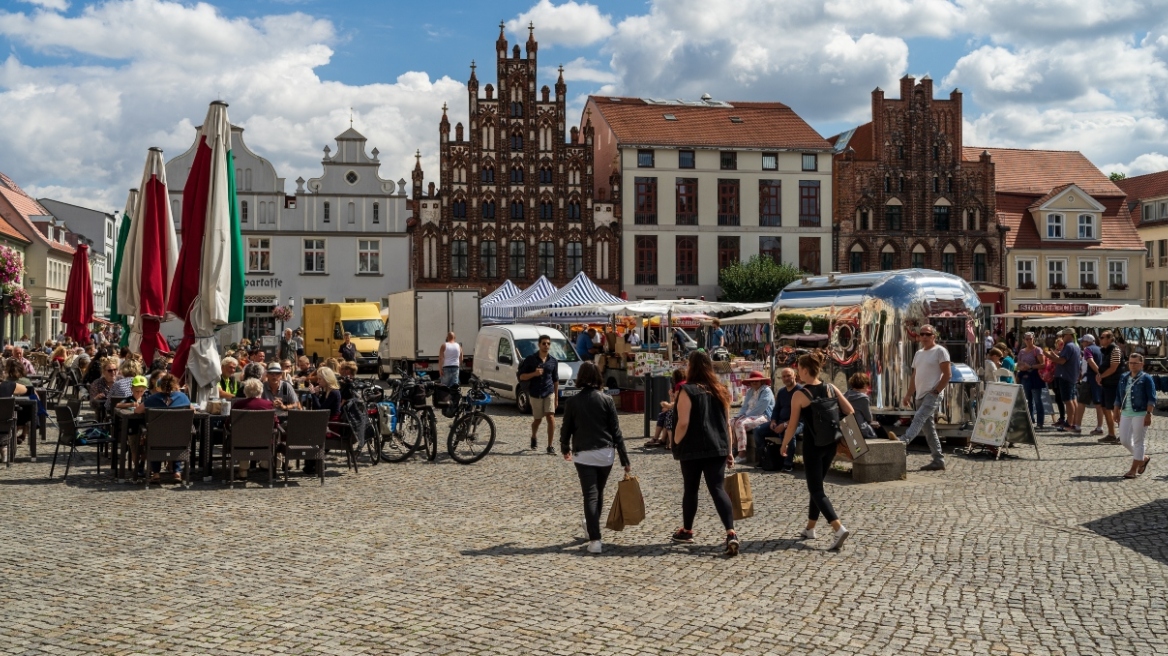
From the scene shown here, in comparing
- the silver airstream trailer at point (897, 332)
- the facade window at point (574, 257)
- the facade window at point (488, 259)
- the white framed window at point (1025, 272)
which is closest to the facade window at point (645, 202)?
the facade window at point (574, 257)

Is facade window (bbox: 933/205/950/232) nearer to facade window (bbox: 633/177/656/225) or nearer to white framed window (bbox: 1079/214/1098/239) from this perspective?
white framed window (bbox: 1079/214/1098/239)

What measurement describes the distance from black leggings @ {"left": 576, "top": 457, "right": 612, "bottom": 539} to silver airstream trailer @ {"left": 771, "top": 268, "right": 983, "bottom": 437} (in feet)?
28.6

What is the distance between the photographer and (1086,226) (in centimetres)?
6103

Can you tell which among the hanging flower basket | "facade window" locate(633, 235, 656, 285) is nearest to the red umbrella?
the hanging flower basket

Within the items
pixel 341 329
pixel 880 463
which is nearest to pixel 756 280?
pixel 341 329

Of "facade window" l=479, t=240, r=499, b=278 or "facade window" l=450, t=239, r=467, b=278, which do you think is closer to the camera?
"facade window" l=450, t=239, r=467, b=278

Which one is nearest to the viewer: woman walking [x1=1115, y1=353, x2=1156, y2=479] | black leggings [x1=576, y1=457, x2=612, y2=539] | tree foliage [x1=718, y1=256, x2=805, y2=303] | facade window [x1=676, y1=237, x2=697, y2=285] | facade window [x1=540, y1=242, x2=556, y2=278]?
black leggings [x1=576, y1=457, x2=612, y2=539]

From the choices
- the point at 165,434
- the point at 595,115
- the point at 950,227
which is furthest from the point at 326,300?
the point at 165,434

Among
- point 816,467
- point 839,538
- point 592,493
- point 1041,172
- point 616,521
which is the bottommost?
point 839,538

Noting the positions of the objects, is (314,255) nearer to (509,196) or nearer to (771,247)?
(509,196)

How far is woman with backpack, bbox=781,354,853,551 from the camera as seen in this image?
8914mm

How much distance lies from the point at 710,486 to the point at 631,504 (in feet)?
2.13

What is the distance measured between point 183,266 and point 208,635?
7.89 metres

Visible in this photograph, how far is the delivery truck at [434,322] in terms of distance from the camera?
31.6m
